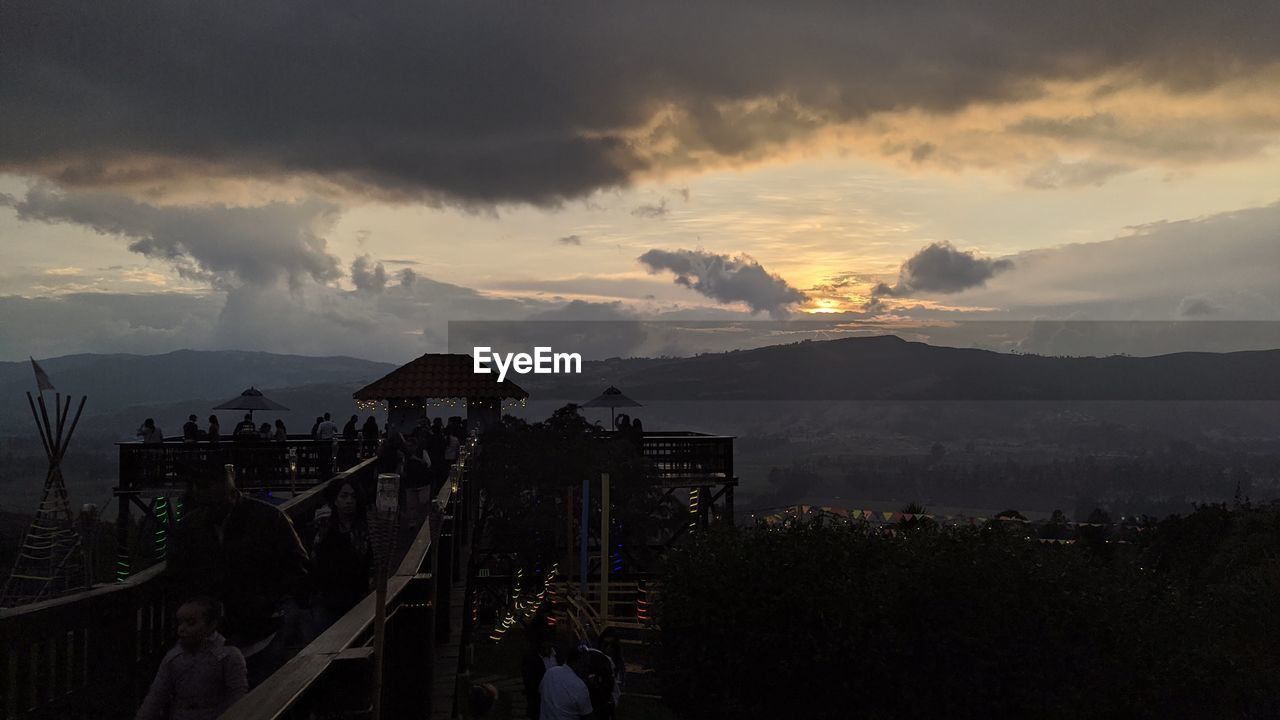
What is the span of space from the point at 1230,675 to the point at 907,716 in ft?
29.0

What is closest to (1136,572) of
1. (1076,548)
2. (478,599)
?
(1076,548)

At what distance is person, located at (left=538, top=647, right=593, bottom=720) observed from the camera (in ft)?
29.9

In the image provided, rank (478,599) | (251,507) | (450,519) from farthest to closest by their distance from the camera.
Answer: (478,599) < (450,519) < (251,507)

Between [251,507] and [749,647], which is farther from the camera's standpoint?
[749,647]

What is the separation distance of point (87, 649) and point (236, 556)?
1.10 meters

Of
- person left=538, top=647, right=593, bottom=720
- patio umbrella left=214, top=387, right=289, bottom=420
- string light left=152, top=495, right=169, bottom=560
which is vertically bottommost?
person left=538, top=647, right=593, bottom=720

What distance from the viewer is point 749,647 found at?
1561cm

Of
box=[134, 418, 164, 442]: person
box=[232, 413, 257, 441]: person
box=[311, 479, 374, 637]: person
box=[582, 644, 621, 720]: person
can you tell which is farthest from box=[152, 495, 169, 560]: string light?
box=[134, 418, 164, 442]: person

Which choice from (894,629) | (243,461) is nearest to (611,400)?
(243,461)

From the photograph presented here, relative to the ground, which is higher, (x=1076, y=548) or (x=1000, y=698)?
(x=1076, y=548)

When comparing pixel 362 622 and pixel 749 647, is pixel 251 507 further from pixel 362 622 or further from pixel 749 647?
pixel 749 647

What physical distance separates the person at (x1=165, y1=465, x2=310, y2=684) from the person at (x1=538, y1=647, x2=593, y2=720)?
2.60 meters

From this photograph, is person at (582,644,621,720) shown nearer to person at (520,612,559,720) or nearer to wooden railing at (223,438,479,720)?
person at (520,612,559,720)

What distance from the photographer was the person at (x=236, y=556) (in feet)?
24.1
